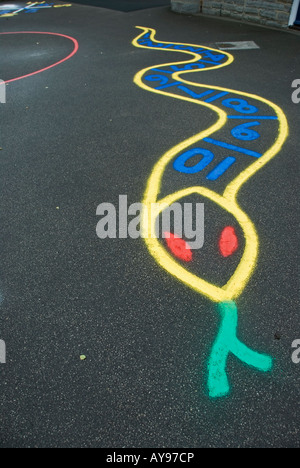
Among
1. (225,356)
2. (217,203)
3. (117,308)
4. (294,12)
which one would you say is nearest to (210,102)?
(217,203)

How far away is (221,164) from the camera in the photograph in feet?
13.7

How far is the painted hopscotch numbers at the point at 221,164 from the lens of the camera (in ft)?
8.04

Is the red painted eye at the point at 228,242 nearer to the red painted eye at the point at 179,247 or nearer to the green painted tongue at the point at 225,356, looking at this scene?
the red painted eye at the point at 179,247

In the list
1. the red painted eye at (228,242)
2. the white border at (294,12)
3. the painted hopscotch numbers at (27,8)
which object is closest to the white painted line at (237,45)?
the white border at (294,12)

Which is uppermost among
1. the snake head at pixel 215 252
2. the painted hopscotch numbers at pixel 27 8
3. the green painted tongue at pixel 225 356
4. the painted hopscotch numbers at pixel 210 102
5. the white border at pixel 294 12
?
the painted hopscotch numbers at pixel 27 8

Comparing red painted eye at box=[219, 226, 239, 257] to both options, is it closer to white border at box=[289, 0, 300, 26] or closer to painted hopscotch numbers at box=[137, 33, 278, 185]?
painted hopscotch numbers at box=[137, 33, 278, 185]

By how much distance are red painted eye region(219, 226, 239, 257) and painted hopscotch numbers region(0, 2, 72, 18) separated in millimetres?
13561

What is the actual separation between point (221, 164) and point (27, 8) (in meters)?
13.9

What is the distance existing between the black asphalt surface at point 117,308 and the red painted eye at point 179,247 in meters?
0.25

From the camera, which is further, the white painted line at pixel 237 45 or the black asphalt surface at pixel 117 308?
the white painted line at pixel 237 45

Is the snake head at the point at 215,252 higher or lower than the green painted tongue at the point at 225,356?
higher

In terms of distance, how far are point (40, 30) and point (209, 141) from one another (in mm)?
8728

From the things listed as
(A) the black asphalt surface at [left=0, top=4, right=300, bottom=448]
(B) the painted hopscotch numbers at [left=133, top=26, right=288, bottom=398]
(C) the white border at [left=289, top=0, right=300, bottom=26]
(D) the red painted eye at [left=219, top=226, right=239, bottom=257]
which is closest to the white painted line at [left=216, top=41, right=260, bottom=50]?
(B) the painted hopscotch numbers at [left=133, top=26, right=288, bottom=398]

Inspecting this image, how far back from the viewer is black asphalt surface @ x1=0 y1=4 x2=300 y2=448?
2.07m
